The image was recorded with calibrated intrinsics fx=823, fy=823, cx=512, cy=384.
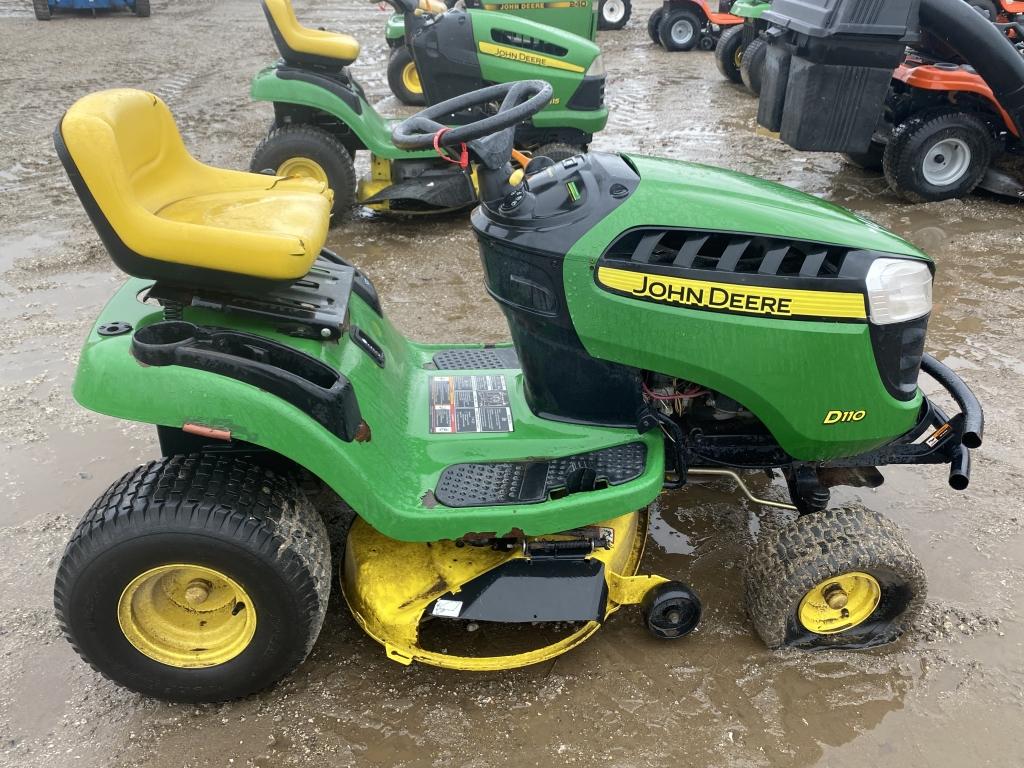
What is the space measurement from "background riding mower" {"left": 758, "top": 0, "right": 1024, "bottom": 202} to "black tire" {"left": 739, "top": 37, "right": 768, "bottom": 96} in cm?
271

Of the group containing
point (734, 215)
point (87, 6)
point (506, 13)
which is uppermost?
point (734, 215)

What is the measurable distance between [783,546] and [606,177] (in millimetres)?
1225

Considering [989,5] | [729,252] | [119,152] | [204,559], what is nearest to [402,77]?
[989,5]

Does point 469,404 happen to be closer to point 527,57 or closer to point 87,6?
point 527,57

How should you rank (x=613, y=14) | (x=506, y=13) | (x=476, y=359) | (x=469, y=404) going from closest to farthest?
1. (x=469, y=404)
2. (x=476, y=359)
3. (x=506, y=13)
4. (x=613, y=14)

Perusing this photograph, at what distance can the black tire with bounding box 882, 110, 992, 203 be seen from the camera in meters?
6.04

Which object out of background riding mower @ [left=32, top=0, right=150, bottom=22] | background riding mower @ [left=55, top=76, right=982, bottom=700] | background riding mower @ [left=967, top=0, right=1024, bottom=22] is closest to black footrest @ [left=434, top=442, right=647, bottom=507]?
background riding mower @ [left=55, top=76, right=982, bottom=700]

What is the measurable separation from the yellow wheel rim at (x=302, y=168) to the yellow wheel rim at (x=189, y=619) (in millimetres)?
3899

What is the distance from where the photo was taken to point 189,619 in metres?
2.34

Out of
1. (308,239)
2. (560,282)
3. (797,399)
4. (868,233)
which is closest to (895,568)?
(797,399)

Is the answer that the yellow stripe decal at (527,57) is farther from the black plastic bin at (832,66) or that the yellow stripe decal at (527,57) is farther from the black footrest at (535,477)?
the black footrest at (535,477)

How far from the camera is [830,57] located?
195 inches

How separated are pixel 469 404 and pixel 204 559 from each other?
99cm

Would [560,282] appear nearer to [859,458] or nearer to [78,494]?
[859,458]
